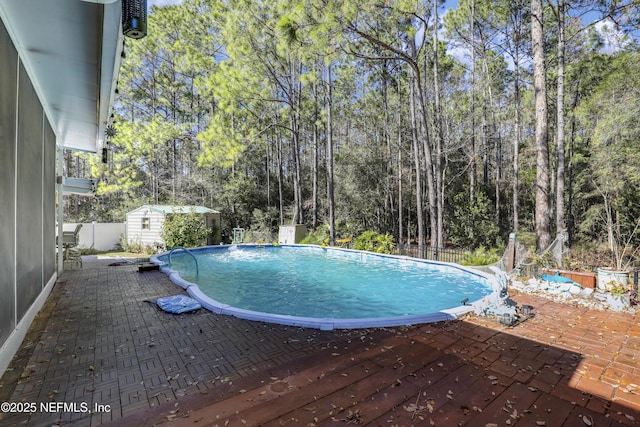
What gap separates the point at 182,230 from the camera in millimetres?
12469

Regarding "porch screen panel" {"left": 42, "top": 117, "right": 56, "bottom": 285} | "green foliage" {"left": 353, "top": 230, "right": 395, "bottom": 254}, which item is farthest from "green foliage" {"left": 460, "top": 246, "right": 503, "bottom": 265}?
"porch screen panel" {"left": 42, "top": 117, "right": 56, "bottom": 285}

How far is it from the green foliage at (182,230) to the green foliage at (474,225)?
39.2 ft

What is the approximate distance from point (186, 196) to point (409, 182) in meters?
13.8

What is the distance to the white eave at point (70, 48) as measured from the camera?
273cm

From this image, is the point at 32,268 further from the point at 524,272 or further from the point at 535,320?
the point at 524,272

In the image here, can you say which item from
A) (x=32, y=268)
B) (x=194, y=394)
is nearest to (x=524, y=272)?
(x=194, y=394)

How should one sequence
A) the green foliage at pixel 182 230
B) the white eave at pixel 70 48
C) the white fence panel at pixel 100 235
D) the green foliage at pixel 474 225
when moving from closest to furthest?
1. the white eave at pixel 70 48
2. the green foliage at pixel 182 230
3. the white fence panel at pixel 100 235
4. the green foliage at pixel 474 225

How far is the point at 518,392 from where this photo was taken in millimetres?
2592

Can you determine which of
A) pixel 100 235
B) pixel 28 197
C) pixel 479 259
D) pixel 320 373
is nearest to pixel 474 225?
pixel 479 259

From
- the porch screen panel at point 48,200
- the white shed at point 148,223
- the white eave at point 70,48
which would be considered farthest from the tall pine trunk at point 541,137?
the white shed at point 148,223

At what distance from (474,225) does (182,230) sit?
12951 mm

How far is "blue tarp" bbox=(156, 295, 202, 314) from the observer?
4773 millimetres

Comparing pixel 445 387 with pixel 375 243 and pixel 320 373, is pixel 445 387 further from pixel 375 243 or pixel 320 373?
pixel 375 243

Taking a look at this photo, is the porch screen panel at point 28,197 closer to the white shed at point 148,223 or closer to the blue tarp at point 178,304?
the blue tarp at point 178,304
